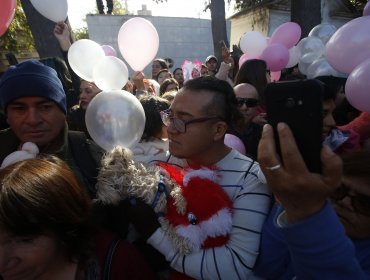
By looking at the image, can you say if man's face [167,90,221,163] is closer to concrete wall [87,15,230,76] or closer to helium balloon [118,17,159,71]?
helium balloon [118,17,159,71]

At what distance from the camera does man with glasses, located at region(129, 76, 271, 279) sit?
1185 millimetres

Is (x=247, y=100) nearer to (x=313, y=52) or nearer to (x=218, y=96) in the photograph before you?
(x=218, y=96)

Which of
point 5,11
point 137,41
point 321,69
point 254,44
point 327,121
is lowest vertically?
point 327,121

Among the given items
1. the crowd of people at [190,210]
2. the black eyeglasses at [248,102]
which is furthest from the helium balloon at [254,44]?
the crowd of people at [190,210]

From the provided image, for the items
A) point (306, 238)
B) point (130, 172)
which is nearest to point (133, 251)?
point (130, 172)

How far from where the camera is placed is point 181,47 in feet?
40.0

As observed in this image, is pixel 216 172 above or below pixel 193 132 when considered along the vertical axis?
below

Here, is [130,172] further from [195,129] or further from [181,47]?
[181,47]

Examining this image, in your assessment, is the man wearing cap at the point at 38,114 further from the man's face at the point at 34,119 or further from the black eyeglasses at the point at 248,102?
the black eyeglasses at the point at 248,102

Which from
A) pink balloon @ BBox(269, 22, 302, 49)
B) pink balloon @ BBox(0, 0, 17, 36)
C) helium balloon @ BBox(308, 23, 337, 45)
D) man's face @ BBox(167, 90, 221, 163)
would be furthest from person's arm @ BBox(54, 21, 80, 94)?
helium balloon @ BBox(308, 23, 337, 45)

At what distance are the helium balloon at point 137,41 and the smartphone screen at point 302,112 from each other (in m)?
2.72

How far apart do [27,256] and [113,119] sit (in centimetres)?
78

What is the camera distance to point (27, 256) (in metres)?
1.03

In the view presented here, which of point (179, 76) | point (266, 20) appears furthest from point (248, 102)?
point (266, 20)
